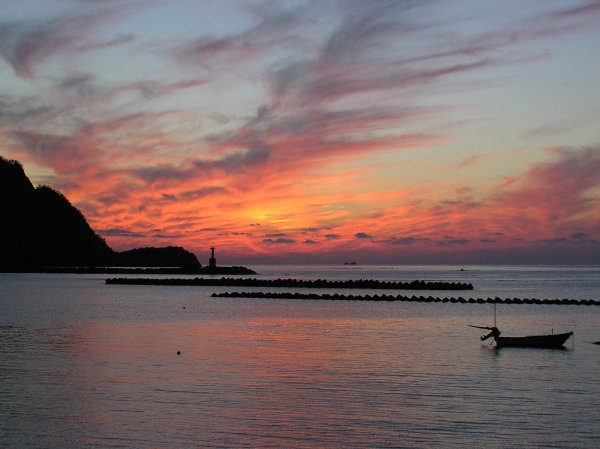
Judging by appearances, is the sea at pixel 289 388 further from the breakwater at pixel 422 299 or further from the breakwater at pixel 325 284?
the breakwater at pixel 325 284

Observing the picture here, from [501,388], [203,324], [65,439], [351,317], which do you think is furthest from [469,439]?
[351,317]

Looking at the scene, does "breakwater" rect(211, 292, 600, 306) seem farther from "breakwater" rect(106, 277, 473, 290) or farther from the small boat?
the small boat

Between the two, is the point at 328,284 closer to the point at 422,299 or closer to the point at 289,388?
the point at 422,299

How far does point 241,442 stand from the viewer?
17.7 m

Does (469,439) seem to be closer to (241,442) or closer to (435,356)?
(241,442)

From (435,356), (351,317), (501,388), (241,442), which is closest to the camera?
(241,442)

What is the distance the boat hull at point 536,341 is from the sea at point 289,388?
75 cm

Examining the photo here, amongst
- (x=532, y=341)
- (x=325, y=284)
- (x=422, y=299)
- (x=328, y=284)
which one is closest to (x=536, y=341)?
(x=532, y=341)

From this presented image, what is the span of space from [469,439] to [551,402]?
21.0 feet

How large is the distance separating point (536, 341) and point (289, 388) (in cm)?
1996

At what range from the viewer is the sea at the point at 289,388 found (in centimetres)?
1844

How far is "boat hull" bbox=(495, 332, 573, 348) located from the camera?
38062 millimetres

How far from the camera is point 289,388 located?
2475 centimetres

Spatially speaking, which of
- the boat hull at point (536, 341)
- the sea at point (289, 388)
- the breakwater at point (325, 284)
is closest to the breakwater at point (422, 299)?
the breakwater at point (325, 284)
